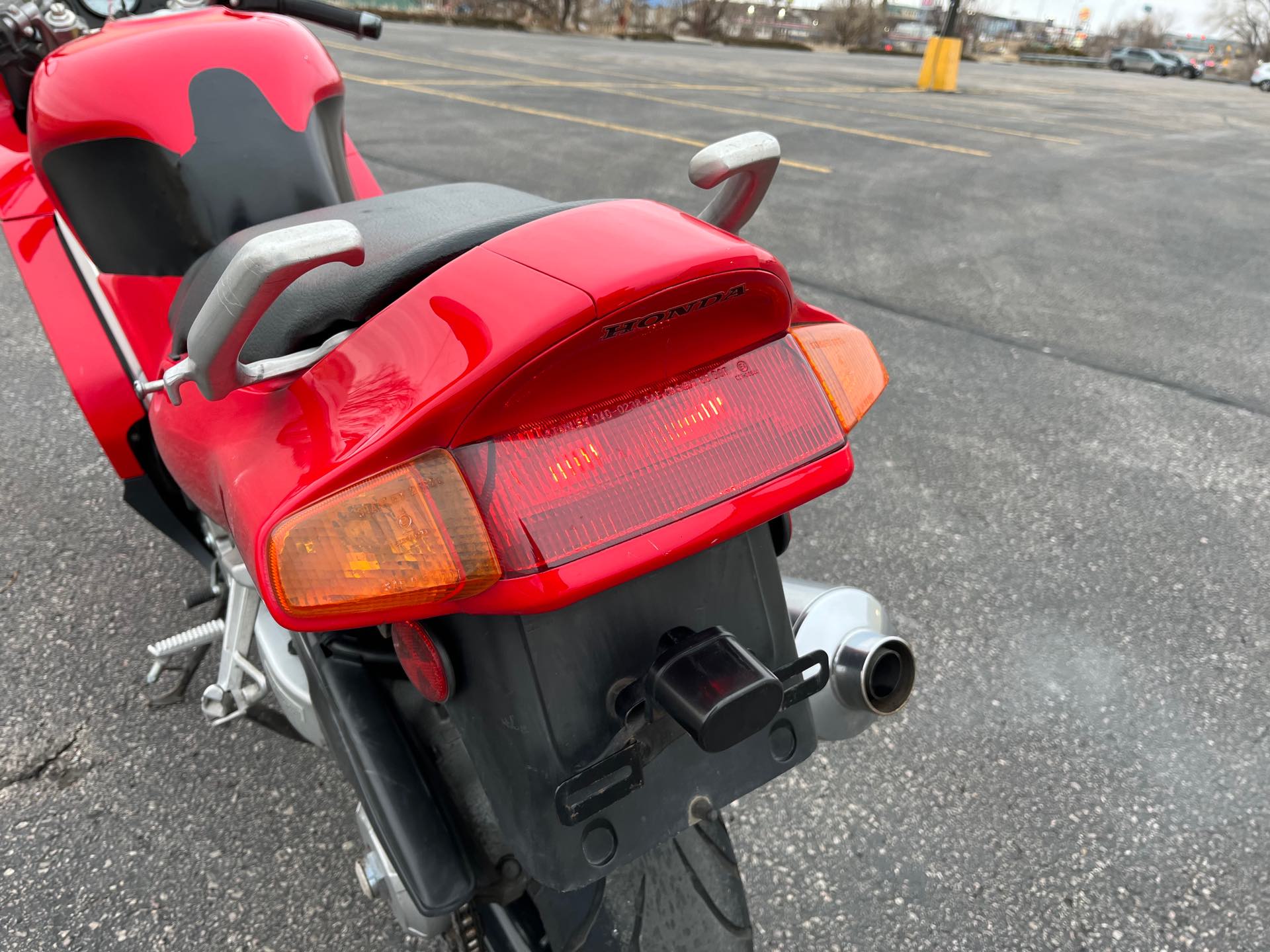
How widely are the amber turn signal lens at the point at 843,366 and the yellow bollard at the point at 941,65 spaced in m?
15.7

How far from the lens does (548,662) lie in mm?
910

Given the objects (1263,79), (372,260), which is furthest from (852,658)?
(1263,79)

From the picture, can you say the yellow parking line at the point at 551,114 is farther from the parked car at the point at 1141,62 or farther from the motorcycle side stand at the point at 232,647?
the parked car at the point at 1141,62

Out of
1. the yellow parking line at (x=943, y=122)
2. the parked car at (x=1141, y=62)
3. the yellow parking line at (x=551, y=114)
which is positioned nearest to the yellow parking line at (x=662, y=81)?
the yellow parking line at (x=943, y=122)

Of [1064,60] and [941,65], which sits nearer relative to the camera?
[941,65]

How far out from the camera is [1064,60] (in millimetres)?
31078

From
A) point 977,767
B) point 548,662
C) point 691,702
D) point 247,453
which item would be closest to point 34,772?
point 247,453

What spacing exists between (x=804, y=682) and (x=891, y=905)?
83 centimetres

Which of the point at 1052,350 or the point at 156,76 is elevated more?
the point at 156,76

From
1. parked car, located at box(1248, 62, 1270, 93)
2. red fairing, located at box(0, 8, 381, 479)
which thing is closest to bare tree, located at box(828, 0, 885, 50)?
parked car, located at box(1248, 62, 1270, 93)

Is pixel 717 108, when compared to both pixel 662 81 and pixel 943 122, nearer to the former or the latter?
pixel 943 122

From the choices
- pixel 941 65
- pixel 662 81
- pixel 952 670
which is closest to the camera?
pixel 952 670

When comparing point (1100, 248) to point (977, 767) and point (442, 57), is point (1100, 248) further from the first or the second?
point (442, 57)

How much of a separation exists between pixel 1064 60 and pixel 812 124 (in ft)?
90.6
